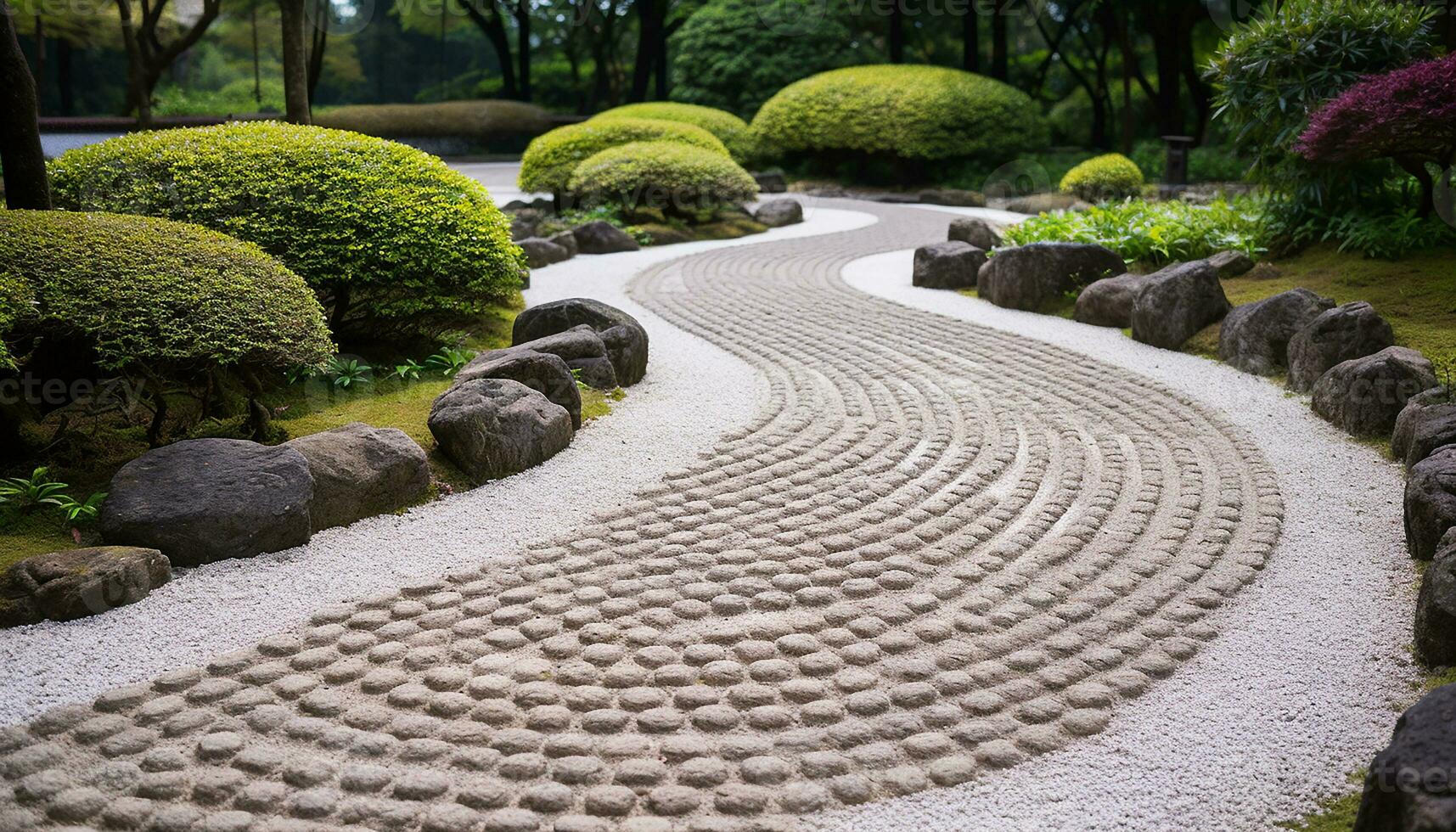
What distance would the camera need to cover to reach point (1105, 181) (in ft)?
62.4

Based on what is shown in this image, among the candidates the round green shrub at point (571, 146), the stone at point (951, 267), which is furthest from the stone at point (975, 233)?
the round green shrub at point (571, 146)

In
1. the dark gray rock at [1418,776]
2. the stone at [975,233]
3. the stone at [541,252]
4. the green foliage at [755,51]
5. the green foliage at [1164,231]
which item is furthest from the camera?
the green foliage at [755,51]

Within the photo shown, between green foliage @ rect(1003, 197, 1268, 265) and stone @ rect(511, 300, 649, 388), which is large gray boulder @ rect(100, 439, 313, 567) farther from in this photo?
green foliage @ rect(1003, 197, 1268, 265)

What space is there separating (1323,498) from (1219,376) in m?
2.44

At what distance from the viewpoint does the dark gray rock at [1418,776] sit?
2.49 m

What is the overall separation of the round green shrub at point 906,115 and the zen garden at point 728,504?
12189 millimetres

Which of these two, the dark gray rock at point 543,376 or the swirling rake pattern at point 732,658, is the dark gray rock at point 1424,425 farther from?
the dark gray rock at point 543,376

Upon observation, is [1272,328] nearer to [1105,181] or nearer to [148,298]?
[148,298]

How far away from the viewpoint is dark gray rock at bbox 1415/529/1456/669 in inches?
145

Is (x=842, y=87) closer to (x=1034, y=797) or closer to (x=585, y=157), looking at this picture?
(x=585, y=157)

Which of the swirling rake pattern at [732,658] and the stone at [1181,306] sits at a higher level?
the stone at [1181,306]

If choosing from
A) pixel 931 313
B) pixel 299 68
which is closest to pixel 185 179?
pixel 299 68

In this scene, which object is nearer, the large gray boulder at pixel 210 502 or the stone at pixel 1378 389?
the large gray boulder at pixel 210 502

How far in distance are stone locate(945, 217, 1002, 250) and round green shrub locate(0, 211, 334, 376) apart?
9.84 metres
